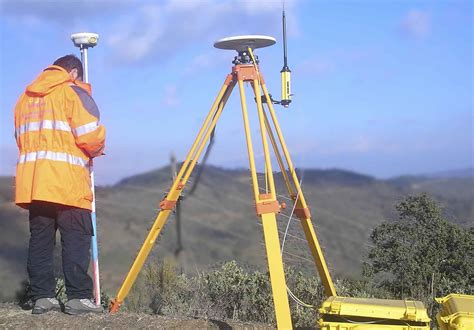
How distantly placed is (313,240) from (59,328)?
6.79 ft

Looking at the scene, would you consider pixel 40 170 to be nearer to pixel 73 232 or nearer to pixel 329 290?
pixel 73 232

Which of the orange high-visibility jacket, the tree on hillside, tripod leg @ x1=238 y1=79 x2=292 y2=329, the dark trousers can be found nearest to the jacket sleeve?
the orange high-visibility jacket

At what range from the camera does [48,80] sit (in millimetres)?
4824

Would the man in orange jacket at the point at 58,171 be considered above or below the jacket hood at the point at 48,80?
below

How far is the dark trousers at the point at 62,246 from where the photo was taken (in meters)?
4.91

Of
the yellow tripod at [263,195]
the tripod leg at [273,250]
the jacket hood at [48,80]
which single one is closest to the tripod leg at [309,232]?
the yellow tripod at [263,195]

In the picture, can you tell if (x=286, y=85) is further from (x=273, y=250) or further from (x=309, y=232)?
(x=273, y=250)

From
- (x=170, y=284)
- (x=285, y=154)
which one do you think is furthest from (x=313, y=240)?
(x=170, y=284)

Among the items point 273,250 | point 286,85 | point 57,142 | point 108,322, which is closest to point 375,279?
point 273,250

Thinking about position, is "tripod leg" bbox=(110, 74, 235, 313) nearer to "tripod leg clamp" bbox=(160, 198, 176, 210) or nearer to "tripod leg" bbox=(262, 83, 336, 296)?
"tripod leg clamp" bbox=(160, 198, 176, 210)

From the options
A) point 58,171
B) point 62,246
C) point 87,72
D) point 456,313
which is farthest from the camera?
point 87,72

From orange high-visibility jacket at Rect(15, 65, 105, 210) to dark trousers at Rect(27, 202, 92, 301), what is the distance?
167mm

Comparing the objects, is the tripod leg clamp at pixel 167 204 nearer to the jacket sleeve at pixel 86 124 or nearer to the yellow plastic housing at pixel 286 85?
the jacket sleeve at pixel 86 124

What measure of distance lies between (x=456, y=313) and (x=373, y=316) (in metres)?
0.49
